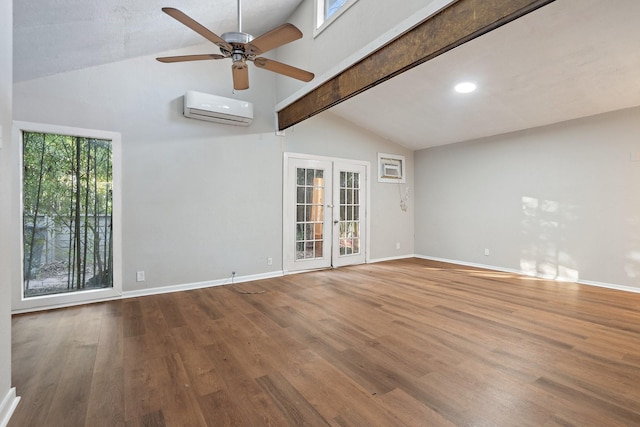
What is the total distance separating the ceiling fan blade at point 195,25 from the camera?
188cm

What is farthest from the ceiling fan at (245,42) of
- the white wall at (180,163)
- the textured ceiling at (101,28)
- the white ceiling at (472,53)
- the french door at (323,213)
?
the french door at (323,213)

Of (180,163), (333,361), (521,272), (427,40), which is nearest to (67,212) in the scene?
(180,163)

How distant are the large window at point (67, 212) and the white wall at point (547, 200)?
5.87m

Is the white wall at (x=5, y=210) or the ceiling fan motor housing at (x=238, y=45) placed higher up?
the ceiling fan motor housing at (x=238, y=45)

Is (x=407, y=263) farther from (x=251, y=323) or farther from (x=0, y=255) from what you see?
(x=0, y=255)

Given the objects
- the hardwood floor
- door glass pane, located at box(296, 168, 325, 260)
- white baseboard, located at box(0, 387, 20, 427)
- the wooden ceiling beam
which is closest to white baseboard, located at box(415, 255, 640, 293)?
the hardwood floor

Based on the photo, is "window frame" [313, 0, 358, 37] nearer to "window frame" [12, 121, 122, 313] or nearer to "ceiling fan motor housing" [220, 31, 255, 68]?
"ceiling fan motor housing" [220, 31, 255, 68]

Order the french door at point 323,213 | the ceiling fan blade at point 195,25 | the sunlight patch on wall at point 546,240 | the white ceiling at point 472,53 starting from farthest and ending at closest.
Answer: the french door at point 323,213 < the sunlight patch on wall at point 546,240 < the white ceiling at point 472,53 < the ceiling fan blade at point 195,25

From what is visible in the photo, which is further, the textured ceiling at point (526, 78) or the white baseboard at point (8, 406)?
the textured ceiling at point (526, 78)

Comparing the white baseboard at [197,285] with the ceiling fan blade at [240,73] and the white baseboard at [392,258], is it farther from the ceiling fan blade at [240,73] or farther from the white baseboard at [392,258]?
the ceiling fan blade at [240,73]

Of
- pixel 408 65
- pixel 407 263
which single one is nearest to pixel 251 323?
pixel 408 65

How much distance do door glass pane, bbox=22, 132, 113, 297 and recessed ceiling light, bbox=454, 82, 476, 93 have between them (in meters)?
4.60

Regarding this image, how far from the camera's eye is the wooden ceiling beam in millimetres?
1985

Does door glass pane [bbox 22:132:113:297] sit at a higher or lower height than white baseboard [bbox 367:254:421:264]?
higher
